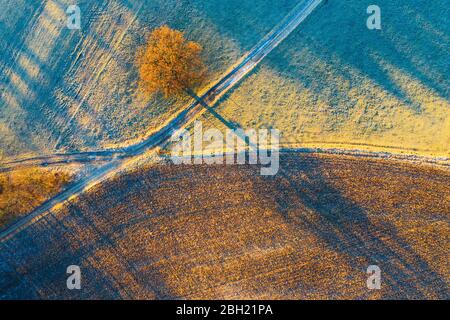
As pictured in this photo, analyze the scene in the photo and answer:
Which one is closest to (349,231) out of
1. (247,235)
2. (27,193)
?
(247,235)

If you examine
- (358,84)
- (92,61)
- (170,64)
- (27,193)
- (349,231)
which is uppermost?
(92,61)

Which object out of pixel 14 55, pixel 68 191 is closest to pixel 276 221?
pixel 68 191

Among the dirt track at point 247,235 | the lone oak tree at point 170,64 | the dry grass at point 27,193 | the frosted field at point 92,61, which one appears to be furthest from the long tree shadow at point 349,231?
the dry grass at point 27,193

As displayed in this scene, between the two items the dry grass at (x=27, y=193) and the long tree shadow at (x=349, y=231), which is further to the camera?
the dry grass at (x=27, y=193)

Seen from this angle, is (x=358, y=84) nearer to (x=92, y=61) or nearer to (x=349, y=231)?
(x=349, y=231)

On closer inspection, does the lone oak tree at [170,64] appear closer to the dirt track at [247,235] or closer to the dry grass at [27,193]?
the dirt track at [247,235]
